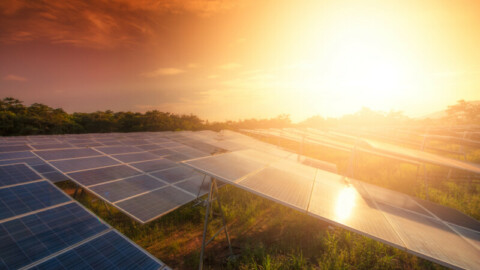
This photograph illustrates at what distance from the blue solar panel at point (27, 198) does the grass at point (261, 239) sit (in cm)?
277

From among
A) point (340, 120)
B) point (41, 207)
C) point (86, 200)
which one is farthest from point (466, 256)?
point (340, 120)

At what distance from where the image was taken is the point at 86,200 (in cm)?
782

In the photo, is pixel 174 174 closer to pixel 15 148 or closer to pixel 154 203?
pixel 154 203

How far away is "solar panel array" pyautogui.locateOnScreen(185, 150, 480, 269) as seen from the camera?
117 inches

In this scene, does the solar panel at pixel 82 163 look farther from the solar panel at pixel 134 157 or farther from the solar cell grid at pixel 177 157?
the solar cell grid at pixel 177 157

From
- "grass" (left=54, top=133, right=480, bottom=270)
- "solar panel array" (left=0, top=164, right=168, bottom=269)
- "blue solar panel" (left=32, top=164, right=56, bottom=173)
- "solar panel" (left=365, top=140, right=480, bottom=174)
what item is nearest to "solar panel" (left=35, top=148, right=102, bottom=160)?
"blue solar panel" (left=32, top=164, right=56, bottom=173)

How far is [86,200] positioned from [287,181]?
913 centimetres

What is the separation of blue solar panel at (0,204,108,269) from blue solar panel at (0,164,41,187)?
6.07 feet

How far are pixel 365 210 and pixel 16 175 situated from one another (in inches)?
356

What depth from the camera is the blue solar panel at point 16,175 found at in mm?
4323

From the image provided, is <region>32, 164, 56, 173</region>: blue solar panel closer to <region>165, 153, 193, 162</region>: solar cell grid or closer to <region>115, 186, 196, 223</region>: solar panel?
<region>165, 153, 193, 162</region>: solar cell grid

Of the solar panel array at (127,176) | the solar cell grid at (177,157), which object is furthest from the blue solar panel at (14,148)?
the solar cell grid at (177,157)

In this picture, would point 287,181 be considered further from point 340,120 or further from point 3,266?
point 340,120

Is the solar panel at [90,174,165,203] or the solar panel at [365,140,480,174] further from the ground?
the solar panel at [365,140,480,174]
